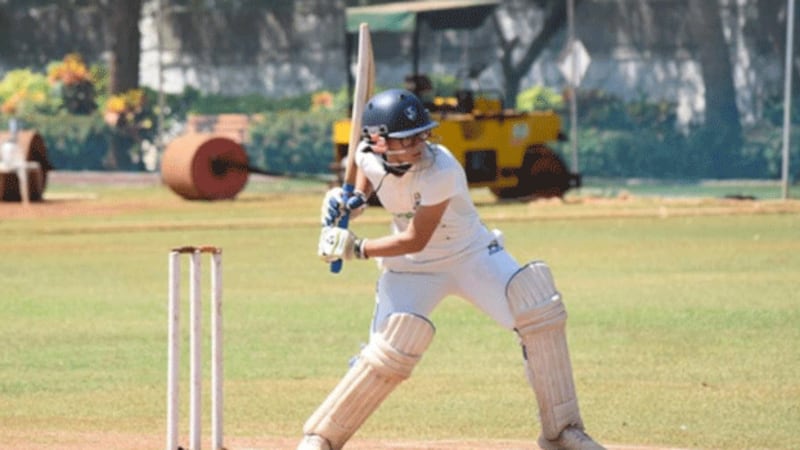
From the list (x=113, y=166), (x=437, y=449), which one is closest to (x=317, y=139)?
(x=113, y=166)

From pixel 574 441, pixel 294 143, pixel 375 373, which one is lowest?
pixel 294 143

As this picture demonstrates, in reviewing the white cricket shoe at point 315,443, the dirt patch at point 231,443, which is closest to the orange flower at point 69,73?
the dirt patch at point 231,443

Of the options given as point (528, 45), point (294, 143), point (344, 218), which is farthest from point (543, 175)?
point (344, 218)

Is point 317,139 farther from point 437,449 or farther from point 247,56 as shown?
point 437,449

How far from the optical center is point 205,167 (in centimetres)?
4109

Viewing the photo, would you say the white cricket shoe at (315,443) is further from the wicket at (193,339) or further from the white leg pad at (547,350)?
the white leg pad at (547,350)

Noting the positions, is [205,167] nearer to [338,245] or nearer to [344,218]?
[344,218]

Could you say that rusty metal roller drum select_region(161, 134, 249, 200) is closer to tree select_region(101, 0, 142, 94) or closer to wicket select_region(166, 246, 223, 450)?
tree select_region(101, 0, 142, 94)

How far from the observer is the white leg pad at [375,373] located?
34.4ft

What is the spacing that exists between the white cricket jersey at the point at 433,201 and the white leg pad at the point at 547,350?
12.6 inches

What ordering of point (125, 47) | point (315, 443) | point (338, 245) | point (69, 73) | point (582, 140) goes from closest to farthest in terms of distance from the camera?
point (338, 245)
point (315, 443)
point (582, 140)
point (125, 47)
point (69, 73)

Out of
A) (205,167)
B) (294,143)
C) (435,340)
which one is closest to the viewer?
(435,340)

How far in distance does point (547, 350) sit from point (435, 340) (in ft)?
24.1

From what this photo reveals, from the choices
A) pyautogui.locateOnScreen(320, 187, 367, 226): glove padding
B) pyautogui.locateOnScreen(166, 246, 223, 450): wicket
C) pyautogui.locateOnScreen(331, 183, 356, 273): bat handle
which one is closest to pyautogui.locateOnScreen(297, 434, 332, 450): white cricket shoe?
pyautogui.locateOnScreen(166, 246, 223, 450): wicket
